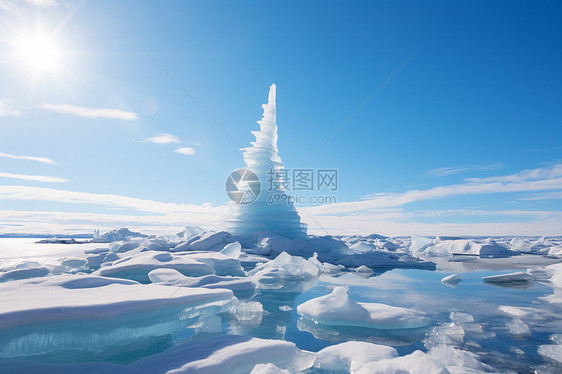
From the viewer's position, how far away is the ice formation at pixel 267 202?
73.7 feet

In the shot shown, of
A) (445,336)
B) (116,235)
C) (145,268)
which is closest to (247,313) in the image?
(445,336)

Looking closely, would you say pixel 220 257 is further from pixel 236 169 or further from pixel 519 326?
pixel 236 169

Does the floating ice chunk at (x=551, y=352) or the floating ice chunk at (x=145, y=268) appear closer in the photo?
the floating ice chunk at (x=551, y=352)

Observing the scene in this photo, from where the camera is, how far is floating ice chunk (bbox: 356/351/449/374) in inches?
124

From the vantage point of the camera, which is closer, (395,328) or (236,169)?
(395,328)

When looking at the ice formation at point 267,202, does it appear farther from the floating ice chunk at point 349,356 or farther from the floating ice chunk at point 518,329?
the floating ice chunk at point 349,356

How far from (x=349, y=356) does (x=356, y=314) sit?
192cm

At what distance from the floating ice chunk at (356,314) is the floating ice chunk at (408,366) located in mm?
2159

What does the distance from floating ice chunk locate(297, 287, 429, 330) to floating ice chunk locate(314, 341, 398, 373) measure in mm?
1569

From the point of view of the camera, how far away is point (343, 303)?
19.4ft

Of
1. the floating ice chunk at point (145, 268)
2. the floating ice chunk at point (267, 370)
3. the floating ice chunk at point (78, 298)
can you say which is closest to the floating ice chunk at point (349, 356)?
the floating ice chunk at point (267, 370)

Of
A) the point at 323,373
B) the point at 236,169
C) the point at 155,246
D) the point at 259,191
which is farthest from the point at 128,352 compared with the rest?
the point at 236,169

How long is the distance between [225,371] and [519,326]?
5.34m

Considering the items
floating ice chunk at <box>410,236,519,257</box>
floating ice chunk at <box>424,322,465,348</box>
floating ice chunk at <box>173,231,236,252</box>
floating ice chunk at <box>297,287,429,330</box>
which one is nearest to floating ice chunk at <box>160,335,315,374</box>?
floating ice chunk at <box>297,287,429,330</box>
